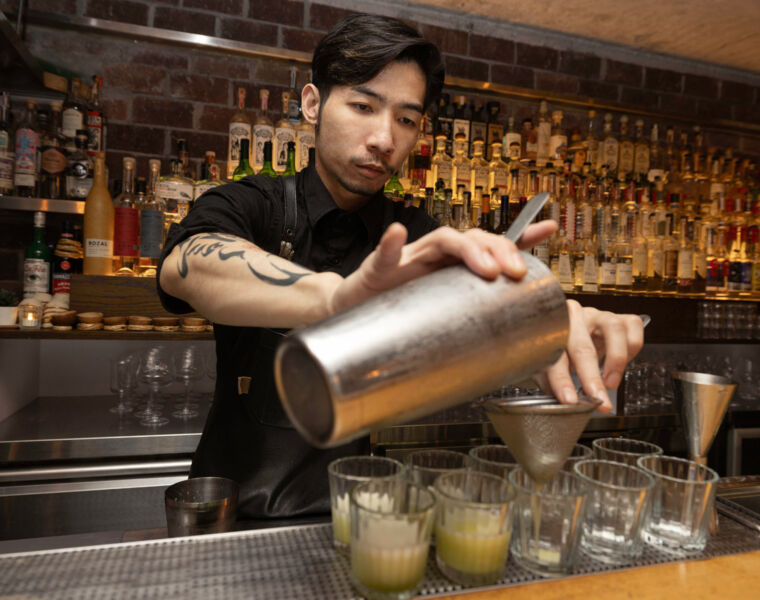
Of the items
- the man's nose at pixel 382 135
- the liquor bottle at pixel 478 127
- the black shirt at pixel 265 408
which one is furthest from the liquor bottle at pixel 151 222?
the liquor bottle at pixel 478 127

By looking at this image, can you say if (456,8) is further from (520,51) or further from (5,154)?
(5,154)

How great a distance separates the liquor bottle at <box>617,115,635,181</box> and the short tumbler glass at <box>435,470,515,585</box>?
9.30 ft

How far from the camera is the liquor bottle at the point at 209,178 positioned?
2.34 metres

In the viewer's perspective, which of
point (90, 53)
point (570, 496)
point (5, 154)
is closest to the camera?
point (570, 496)

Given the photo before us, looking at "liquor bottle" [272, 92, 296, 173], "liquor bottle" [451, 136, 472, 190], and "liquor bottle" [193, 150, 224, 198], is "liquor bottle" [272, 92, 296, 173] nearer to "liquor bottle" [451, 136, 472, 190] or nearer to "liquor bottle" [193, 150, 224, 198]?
"liquor bottle" [193, 150, 224, 198]

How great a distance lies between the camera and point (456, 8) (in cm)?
283

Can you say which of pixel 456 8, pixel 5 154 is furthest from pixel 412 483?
pixel 456 8

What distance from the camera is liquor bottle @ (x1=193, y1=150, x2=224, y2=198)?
2.34 m

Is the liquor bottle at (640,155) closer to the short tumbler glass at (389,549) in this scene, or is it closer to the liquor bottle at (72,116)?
the liquor bottle at (72,116)

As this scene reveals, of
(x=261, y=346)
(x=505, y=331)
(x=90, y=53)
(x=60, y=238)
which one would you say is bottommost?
(x=261, y=346)

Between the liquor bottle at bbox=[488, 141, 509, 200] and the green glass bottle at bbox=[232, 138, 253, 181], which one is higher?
the liquor bottle at bbox=[488, 141, 509, 200]

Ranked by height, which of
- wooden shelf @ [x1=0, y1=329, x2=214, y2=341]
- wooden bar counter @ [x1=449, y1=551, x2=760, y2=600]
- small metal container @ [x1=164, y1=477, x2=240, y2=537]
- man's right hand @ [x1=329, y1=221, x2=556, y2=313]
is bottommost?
wooden bar counter @ [x1=449, y1=551, x2=760, y2=600]

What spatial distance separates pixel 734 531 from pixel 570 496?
459 mm

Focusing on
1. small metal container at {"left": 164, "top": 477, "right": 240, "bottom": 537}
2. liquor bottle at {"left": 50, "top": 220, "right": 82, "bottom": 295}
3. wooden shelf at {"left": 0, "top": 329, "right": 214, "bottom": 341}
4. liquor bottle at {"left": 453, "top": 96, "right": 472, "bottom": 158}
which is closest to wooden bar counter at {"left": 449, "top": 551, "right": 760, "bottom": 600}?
small metal container at {"left": 164, "top": 477, "right": 240, "bottom": 537}
